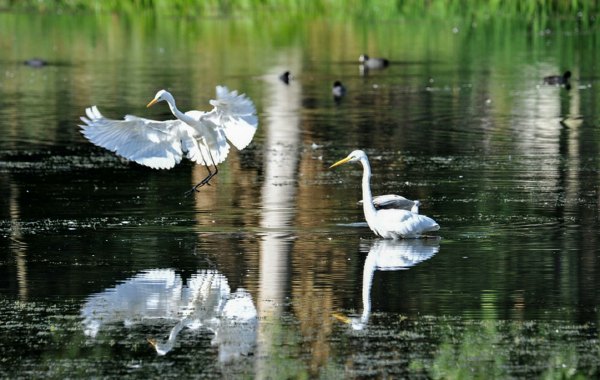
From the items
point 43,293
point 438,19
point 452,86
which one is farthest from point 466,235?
point 438,19

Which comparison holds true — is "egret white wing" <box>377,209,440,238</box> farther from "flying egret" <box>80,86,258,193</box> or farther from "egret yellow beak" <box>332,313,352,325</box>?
"egret yellow beak" <box>332,313,352,325</box>

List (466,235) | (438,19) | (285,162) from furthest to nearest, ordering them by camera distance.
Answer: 1. (438,19)
2. (285,162)
3. (466,235)

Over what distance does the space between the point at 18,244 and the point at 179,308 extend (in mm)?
3440

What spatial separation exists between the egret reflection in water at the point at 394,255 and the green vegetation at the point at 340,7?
3713cm

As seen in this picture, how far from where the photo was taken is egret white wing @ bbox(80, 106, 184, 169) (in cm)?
1596

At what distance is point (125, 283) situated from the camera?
1245 centimetres

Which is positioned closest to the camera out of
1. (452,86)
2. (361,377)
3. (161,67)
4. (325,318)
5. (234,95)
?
(361,377)

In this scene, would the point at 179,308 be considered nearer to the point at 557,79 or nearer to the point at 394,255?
the point at 394,255

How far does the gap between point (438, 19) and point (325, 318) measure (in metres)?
44.5

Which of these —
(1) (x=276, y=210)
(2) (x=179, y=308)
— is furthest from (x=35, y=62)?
(2) (x=179, y=308)

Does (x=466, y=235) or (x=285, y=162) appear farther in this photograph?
(x=285, y=162)

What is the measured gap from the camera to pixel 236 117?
54.0ft

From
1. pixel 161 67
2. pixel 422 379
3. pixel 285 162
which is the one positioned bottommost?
pixel 422 379

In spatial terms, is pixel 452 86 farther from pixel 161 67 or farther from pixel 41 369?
pixel 41 369
